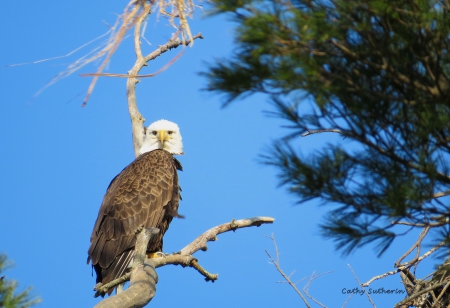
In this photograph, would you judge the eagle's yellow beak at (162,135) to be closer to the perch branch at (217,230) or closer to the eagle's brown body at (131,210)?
the eagle's brown body at (131,210)

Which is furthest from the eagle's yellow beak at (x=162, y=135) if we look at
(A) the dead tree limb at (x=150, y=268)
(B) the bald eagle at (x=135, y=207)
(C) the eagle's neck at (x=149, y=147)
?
(A) the dead tree limb at (x=150, y=268)

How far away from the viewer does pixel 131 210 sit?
20.1 ft

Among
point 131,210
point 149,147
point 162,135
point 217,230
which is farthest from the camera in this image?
point 149,147

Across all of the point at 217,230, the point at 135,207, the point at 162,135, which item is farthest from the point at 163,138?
the point at 217,230

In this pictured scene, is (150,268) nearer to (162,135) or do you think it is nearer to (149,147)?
(162,135)

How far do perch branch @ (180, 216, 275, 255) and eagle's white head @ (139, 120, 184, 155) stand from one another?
166cm

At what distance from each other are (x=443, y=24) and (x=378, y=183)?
2.57 feet

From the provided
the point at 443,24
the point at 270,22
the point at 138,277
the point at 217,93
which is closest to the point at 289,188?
the point at 217,93

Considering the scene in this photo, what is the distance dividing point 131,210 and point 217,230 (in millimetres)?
1161

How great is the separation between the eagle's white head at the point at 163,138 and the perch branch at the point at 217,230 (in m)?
1.66

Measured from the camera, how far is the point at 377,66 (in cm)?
264

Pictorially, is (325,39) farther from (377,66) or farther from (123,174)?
(123,174)

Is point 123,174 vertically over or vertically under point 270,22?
over

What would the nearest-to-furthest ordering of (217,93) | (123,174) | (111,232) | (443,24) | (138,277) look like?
1. (443,24)
2. (217,93)
3. (138,277)
4. (111,232)
5. (123,174)
